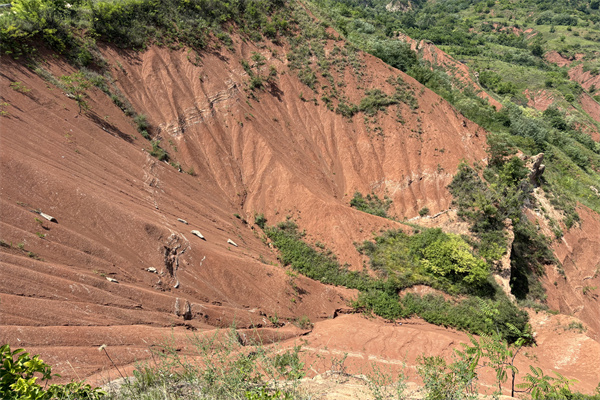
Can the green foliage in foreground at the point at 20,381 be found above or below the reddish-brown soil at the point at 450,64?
below

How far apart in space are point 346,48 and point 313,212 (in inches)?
775

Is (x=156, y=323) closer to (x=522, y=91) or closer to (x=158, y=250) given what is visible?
(x=158, y=250)

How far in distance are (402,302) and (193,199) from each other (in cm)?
1393

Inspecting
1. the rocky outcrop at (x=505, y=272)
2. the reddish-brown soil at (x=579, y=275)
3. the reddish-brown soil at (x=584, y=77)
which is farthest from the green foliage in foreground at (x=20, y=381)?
the reddish-brown soil at (x=584, y=77)

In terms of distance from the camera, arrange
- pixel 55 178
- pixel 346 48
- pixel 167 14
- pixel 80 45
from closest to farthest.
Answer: pixel 55 178 → pixel 80 45 → pixel 167 14 → pixel 346 48

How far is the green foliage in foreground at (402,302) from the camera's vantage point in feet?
58.0

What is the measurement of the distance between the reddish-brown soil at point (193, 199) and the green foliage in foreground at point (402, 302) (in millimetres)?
692

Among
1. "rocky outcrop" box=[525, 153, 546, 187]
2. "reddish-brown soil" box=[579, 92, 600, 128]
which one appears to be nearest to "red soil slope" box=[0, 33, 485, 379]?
"rocky outcrop" box=[525, 153, 546, 187]

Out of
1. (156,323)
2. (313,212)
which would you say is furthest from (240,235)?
(156,323)

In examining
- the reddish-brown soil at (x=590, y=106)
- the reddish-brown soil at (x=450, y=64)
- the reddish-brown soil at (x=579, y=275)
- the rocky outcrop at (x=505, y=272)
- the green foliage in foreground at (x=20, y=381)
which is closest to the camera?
the green foliage in foreground at (x=20, y=381)

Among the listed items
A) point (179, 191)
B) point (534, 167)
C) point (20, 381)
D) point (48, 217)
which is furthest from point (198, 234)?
point (534, 167)

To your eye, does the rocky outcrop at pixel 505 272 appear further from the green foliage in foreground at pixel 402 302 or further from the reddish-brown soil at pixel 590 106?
the reddish-brown soil at pixel 590 106

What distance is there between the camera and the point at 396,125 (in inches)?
1155

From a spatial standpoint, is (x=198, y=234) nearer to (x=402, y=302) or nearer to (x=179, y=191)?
(x=179, y=191)
